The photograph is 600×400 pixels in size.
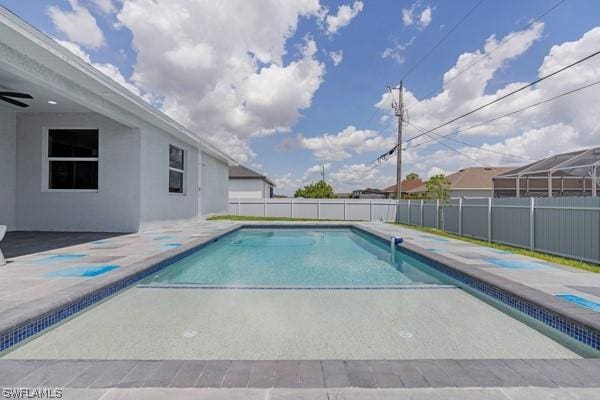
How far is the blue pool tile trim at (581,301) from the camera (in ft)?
10.3

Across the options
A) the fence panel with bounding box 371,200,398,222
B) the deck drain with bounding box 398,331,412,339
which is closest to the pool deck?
the deck drain with bounding box 398,331,412,339

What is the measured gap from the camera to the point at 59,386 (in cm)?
190

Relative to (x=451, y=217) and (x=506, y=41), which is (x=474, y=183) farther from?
(x=506, y=41)

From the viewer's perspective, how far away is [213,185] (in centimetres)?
1619

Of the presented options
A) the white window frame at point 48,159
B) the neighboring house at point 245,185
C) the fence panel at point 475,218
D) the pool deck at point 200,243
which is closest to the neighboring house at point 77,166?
the white window frame at point 48,159

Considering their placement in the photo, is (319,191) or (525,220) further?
(319,191)

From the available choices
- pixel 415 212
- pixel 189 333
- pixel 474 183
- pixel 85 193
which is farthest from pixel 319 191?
pixel 189 333

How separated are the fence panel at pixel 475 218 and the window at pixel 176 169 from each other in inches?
413

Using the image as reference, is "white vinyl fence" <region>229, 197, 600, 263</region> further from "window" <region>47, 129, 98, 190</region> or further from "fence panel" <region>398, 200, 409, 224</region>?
"window" <region>47, 129, 98, 190</region>

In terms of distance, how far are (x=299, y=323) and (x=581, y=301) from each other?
3.09m

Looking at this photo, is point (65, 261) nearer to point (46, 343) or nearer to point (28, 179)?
point (46, 343)

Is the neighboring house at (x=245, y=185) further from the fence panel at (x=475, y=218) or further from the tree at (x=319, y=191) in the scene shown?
the fence panel at (x=475, y=218)

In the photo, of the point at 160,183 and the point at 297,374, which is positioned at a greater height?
the point at 160,183

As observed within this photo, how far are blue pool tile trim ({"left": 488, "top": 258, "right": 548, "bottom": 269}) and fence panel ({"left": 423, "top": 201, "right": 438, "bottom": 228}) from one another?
7.00 m
